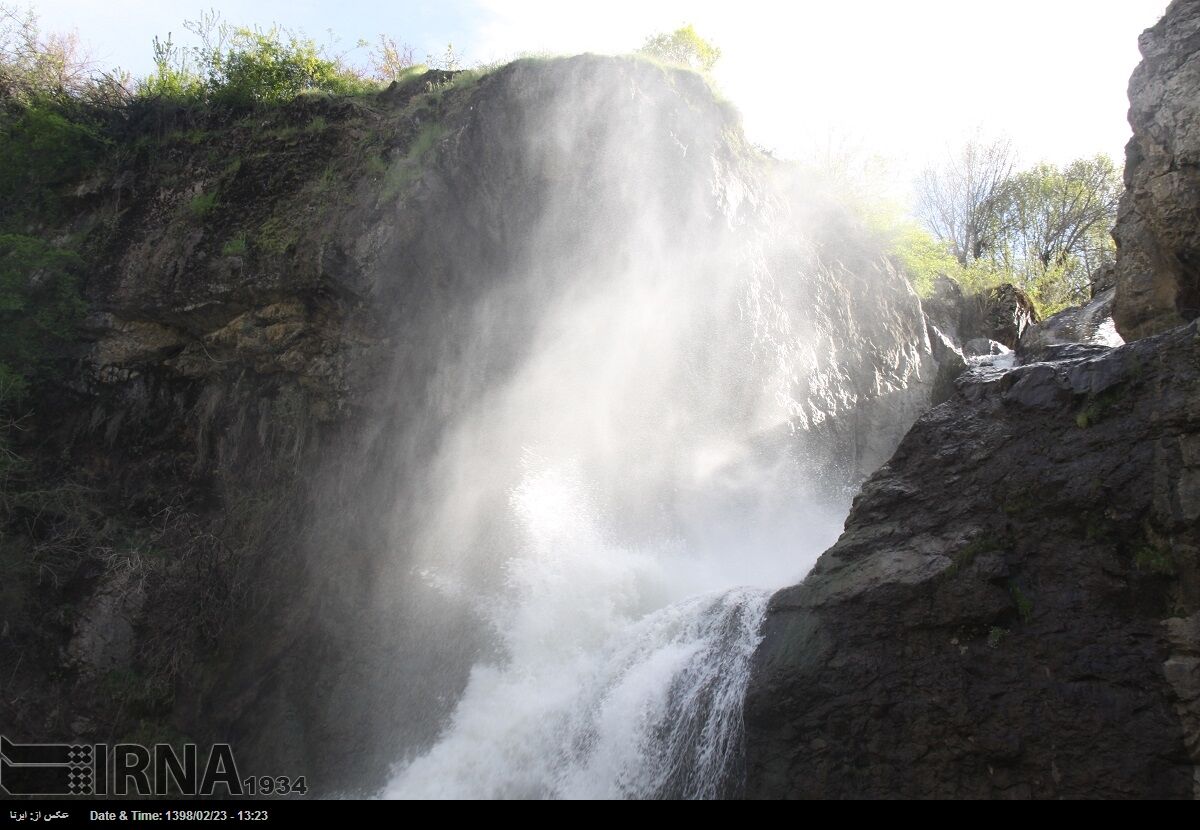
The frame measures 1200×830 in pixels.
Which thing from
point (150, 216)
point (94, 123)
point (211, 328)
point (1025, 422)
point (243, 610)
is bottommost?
point (1025, 422)

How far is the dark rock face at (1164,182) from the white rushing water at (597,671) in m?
6.39

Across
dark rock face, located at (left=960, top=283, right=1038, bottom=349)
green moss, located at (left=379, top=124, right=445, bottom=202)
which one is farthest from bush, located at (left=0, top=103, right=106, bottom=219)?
dark rock face, located at (left=960, top=283, right=1038, bottom=349)

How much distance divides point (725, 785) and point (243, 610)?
8250 mm

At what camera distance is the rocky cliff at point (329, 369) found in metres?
11.0

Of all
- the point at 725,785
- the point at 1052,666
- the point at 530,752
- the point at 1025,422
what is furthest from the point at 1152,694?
Answer: the point at 530,752

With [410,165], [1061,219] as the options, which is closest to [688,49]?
[410,165]

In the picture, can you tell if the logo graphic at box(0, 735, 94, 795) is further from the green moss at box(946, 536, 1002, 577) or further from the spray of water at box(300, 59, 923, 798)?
the green moss at box(946, 536, 1002, 577)

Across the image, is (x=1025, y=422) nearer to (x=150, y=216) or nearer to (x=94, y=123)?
(x=150, y=216)

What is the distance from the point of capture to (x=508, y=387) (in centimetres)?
1345

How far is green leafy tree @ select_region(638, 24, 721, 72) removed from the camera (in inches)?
754

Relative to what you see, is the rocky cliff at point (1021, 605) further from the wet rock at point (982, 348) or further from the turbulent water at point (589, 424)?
the wet rock at point (982, 348)

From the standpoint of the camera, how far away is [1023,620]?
6.72 m

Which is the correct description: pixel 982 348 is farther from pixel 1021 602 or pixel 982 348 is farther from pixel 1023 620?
pixel 1023 620

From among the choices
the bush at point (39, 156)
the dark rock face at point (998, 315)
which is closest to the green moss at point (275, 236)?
the bush at point (39, 156)
